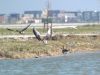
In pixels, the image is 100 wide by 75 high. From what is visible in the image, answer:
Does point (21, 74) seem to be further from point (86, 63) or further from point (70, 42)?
point (70, 42)

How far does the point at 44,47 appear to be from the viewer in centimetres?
4894

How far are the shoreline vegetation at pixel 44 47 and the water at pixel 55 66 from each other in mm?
1472

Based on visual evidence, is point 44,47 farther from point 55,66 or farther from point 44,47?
point 55,66

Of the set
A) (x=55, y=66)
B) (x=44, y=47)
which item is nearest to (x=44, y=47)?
(x=44, y=47)

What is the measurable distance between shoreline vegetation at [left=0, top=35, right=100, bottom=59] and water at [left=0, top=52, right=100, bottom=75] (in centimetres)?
147

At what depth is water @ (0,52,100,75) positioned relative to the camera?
3625 centimetres

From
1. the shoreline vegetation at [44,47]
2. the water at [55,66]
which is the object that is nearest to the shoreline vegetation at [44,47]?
the shoreline vegetation at [44,47]

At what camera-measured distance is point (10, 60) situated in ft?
144

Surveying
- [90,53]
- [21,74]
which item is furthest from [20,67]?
[90,53]

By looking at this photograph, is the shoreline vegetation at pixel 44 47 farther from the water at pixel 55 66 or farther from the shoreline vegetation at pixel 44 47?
the water at pixel 55 66

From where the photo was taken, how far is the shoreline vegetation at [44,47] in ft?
150

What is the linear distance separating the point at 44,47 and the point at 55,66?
8.87 m

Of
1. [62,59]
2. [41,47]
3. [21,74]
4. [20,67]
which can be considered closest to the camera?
[21,74]

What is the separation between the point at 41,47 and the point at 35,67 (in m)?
9.42
